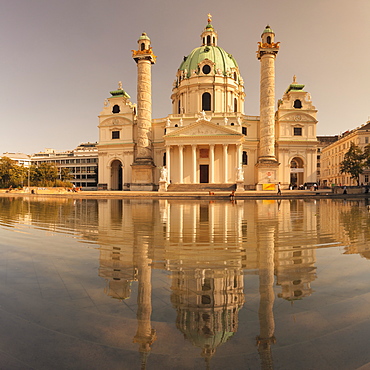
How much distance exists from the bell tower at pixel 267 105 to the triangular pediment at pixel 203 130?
218 inches

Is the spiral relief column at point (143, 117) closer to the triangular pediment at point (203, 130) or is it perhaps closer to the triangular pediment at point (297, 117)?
the triangular pediment at point (203, 130)

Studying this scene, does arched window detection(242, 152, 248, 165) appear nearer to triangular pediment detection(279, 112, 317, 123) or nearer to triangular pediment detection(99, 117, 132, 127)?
triangular pediment detection(279, 112, 317, 123)

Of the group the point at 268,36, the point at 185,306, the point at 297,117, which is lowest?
the point at 185,306

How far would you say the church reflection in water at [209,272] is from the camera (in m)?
3.22

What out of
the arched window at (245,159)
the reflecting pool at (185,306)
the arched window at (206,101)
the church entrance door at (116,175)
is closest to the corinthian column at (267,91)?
the arched window at (245,159)

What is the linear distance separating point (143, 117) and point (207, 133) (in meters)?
12.5

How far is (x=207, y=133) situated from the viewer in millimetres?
51031

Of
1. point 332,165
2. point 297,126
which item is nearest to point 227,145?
point 297,126

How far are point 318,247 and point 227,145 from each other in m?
44.9

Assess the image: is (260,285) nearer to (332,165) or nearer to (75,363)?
(75,363)

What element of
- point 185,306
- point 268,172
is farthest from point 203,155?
point 185,306

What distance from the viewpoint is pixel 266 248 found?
724 centimetres

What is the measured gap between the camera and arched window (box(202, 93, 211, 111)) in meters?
59.6

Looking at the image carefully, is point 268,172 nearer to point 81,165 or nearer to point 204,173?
point 204,173
